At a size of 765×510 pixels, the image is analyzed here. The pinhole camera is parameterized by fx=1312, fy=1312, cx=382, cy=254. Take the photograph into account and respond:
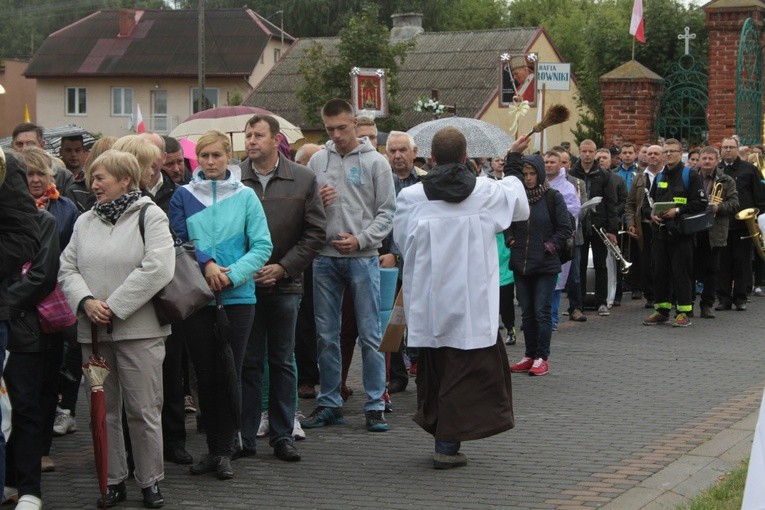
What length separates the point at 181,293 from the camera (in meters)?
7.02

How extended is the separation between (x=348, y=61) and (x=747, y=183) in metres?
27.8

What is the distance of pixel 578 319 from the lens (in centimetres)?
1616

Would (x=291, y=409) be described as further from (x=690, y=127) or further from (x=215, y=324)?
(x=690, y=127)

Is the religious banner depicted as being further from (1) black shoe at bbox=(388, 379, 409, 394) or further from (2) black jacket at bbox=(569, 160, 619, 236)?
(1) black shoe at bbox=(388, 379, 409, 394)

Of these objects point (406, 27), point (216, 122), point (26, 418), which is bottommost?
point (26, 418)

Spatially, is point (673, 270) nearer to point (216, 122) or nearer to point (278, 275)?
point (216, 122)

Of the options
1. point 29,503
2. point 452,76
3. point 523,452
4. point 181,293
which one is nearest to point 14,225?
point 181,293

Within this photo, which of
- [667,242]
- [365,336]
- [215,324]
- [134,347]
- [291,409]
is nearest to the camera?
[134,347]

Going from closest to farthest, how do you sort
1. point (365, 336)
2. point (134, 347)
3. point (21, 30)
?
1. point (134, 347)
2. point (365, 336)
3. point (21, 30)

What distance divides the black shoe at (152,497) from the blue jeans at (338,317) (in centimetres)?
241

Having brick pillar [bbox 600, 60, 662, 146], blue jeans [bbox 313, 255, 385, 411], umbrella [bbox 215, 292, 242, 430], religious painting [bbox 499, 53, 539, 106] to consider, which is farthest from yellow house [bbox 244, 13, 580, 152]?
umbrella [bbox 215, 292, 242, 430]

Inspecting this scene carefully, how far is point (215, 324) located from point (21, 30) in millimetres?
106232

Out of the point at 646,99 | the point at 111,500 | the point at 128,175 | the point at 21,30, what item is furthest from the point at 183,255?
the point at 21,30

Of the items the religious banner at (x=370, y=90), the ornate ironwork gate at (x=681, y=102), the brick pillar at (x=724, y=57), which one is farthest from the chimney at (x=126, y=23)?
the religious banner at (x=370, y=90)
